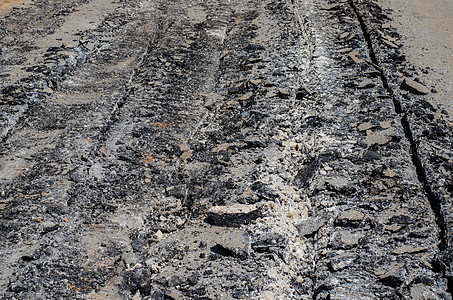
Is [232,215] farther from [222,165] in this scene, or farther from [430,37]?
[430,37]

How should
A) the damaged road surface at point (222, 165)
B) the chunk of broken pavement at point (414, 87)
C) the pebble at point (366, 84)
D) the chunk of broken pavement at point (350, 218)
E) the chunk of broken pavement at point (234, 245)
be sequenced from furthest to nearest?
1. the pebble at point (366, 84)
2. the chunk of broken pavement at point (414, 87)
3. the chunk of broken pavement at point (350, 218)
4. the chunk of broken pavement at point (234, 245)
5. the damaged road surface at point (222, 165)

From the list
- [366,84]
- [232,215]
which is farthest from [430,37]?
[232,215]

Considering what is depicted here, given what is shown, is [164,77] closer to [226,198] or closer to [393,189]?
[226,198]

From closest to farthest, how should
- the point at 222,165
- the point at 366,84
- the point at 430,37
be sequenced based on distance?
the point at 222,165 → the point at 366,84 → the point at 430,37

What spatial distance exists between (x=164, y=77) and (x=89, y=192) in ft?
5.97

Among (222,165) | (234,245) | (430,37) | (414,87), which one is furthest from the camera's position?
(430,37)

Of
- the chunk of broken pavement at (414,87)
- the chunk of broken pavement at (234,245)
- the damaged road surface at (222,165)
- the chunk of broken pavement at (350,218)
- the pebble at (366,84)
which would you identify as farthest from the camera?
the pebble at (366,84)

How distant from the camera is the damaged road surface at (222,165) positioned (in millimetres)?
2633

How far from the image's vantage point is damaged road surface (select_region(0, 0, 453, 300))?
263 cm

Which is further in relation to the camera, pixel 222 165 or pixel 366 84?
pixel 366 84

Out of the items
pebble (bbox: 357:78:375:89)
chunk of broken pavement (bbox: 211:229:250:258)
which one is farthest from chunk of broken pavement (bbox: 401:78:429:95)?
chunk of broken pavement (bbox: 211:229:250:258)

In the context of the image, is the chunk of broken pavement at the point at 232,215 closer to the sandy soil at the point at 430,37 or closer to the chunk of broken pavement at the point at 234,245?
the chunk of broken pavement at the point at 234,245

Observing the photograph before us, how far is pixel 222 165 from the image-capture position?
11.6ft

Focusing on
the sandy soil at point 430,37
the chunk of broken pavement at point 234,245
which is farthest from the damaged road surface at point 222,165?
the sandy soil at point 430,37
